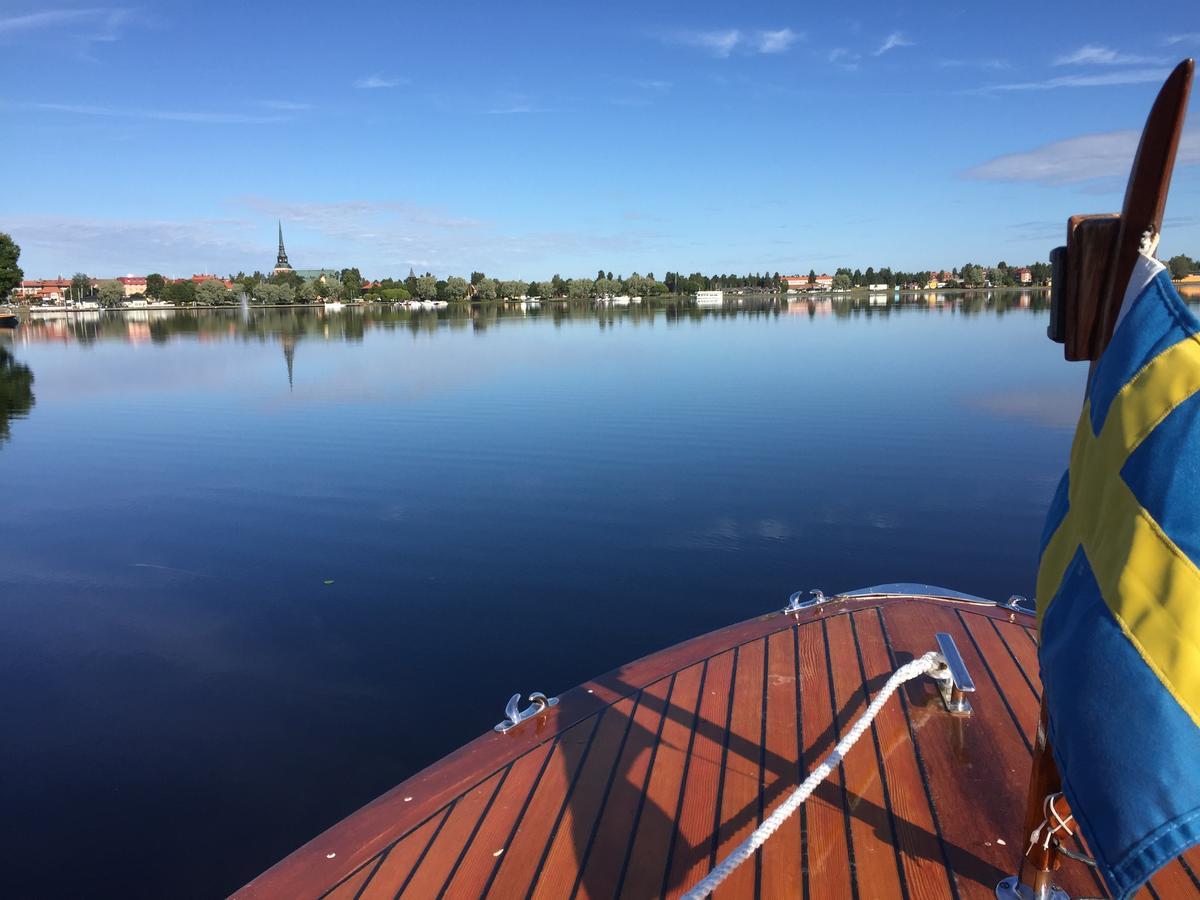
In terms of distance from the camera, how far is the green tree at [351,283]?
162 m

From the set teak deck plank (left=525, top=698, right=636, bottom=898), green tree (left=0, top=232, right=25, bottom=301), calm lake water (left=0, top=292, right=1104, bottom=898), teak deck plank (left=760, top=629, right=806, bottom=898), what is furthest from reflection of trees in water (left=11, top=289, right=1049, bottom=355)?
teak deck plank (left=525, top=698, right=636, bottom=898)

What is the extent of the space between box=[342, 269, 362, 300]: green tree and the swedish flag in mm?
168644

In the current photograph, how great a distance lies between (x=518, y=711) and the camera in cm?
383

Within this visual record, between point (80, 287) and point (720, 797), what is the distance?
7820 inches

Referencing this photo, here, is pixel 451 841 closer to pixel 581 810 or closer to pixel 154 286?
pixel 581 810

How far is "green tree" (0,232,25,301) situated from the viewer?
80.1m

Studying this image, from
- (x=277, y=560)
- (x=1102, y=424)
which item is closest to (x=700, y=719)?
(x=1102, y=424)

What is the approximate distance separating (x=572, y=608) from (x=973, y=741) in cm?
498

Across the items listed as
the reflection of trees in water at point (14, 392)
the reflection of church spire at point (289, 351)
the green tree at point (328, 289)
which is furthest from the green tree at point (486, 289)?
the reflection of trees in water at point (14, 392)

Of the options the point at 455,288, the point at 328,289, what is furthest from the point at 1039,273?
the point at 328,289

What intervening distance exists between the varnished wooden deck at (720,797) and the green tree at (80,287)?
195m

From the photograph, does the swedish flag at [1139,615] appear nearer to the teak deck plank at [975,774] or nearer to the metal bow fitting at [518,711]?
the teak deck plank at [975,774]

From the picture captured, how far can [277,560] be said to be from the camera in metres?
9.52

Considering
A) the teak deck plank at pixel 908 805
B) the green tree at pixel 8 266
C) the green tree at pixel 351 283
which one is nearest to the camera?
the teak deck plank at pixel 908 805
